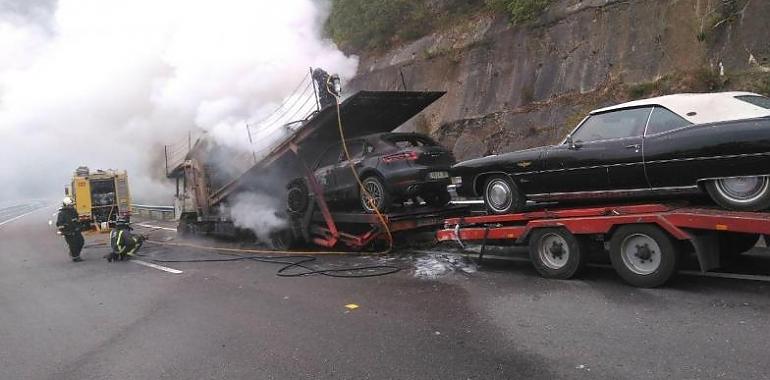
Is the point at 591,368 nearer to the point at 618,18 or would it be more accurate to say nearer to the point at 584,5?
the point at 618,18

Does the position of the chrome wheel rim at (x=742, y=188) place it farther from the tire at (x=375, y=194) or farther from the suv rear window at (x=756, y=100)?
the tire at (x=375, y=194)

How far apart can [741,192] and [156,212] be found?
74.6 feet

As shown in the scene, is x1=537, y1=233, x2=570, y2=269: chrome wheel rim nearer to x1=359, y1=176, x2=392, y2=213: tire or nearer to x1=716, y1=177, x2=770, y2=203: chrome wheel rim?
x1=716, y1=177, x2=770, y2=203: chrome wheel rim

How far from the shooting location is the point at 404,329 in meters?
4.75

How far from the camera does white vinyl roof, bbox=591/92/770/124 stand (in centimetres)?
489

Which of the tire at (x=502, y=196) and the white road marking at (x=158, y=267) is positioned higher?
the tire at (x=502, y=196)

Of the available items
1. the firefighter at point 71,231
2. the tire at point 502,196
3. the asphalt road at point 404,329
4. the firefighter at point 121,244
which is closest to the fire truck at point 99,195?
the firefighter at point 71,231

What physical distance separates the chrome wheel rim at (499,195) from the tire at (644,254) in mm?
1534

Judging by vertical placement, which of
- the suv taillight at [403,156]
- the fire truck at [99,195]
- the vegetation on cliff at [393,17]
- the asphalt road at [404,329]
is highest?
the vegetation on cliff at [393,17]

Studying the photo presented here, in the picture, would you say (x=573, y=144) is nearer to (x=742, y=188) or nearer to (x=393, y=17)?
(x=742, y=188)

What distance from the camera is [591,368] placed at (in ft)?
11.8

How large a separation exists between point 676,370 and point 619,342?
1.87 feet

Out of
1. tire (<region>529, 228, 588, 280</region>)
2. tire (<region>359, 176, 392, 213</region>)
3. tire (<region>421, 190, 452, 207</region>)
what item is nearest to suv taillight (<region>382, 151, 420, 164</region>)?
tire (<region>359, 176, 392, 213</region>)

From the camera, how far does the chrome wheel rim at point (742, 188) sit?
188 inches
